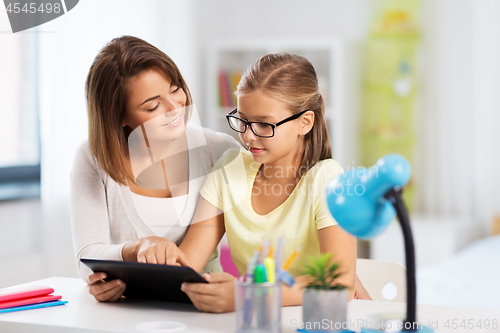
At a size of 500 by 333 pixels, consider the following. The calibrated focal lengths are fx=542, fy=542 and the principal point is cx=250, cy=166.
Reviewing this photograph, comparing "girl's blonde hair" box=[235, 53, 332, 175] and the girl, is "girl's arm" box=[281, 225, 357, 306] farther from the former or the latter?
"girl's blonde hair" box=[235, 53, 332, 175]

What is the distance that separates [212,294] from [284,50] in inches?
98.8

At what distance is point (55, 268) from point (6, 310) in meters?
1.38

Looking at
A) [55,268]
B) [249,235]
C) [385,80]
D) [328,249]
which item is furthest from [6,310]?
[385,80]

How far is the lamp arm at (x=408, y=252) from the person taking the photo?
0.72 meters

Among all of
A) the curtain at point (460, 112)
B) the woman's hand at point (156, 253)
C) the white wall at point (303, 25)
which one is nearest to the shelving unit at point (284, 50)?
the white wall at point (303, 25)

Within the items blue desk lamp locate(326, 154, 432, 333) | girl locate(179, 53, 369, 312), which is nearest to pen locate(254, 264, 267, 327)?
blue desk lamp locate(326, 154, 432, 333)

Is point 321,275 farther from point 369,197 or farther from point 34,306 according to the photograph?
point 34,306

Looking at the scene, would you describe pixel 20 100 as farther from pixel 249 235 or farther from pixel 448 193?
pixel 448 193

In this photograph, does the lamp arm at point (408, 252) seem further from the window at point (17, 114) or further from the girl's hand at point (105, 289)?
the window at point (17, 114)

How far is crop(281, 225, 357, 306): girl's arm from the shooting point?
0.99 m

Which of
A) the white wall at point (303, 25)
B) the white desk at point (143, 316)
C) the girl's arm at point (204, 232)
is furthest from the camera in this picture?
the white wall at point (303, 25)

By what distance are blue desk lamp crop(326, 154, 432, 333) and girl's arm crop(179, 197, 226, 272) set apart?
1.78ft

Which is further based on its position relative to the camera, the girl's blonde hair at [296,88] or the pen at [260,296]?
the girl's blonde hair at [296,88]

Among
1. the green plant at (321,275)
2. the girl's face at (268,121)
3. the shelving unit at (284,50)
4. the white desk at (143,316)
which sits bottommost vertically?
the white desk at (143,316)
